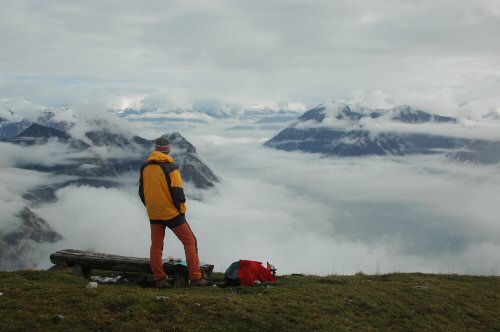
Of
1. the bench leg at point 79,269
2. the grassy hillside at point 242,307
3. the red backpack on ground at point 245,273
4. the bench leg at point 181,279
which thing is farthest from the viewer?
the bench leg at point 79,269

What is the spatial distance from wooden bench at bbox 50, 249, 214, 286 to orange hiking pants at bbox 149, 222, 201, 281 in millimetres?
560

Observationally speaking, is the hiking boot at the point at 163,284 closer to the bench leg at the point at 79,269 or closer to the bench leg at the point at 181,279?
the bench leg at the point at 181,279

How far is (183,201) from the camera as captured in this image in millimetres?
15672

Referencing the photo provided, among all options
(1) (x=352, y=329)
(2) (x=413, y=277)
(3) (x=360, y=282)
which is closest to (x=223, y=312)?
(1) (x=352, y=329)

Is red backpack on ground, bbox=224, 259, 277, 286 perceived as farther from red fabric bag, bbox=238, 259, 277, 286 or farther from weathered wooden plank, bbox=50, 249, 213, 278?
weathered wooden plank, bbox=50, 249, 213, 278

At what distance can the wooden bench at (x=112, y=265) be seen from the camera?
56.3ft

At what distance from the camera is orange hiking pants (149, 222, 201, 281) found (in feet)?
52.2

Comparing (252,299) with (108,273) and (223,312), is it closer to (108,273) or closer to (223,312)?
(223,312)

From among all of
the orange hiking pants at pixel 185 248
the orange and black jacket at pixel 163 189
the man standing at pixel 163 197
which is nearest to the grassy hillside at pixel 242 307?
the orange hiking pants at pixel 185 248

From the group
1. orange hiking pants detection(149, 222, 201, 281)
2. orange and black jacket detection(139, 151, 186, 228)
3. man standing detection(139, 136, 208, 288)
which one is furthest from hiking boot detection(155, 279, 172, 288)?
orange and black jacket detection(139, 151, 186, 228)

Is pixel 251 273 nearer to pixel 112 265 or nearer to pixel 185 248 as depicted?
pixel 185 248

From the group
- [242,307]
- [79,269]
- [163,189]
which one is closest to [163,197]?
[163,189]

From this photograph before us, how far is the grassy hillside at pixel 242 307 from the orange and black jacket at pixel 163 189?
2636 mm

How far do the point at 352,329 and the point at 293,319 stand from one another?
68.2 inches
